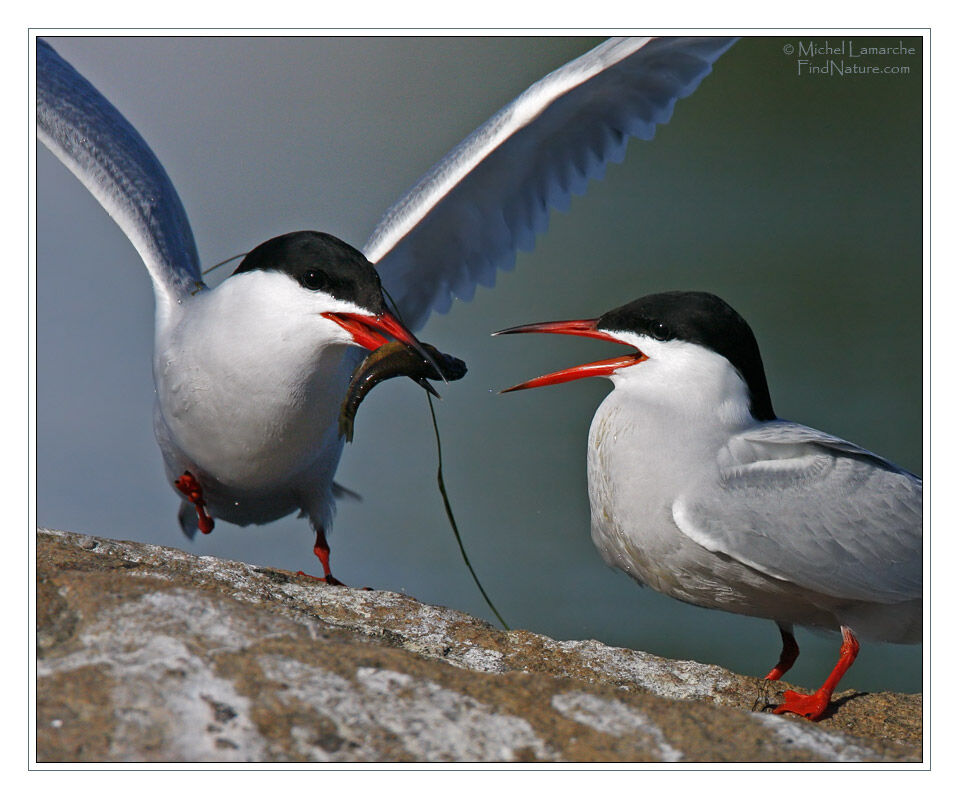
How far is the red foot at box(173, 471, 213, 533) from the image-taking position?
4797mm

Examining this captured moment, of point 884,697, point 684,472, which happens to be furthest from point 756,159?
point 884,697

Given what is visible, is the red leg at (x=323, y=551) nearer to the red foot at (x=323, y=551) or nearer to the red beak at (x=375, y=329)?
the red foot at (x=323, y=551)

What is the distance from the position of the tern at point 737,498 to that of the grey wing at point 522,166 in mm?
1196

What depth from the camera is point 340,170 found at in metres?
4.98

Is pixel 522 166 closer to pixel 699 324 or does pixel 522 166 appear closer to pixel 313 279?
pixel 313 279

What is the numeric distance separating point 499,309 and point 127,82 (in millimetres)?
2237

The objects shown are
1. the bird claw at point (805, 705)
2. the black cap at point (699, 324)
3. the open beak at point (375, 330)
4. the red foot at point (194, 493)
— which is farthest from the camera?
the red foot at point (194, 493)

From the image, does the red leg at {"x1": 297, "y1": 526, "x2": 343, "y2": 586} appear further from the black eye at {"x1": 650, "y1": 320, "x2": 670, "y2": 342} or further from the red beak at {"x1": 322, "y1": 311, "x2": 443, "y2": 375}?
the black eye at {"x1": 650, "y1": 320, "x2": 670, "y2": 342}

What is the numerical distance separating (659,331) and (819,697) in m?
1.31

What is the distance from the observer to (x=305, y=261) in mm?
3977

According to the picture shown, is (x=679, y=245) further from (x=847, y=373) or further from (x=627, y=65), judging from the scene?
(x=627, y=65)

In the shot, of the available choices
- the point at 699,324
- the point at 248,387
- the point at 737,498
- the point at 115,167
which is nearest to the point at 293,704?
the point at 737,498

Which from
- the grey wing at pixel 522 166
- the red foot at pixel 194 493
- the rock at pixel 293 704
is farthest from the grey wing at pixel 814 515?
the red foot at pixel 194 493

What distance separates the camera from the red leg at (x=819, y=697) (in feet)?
11.0
